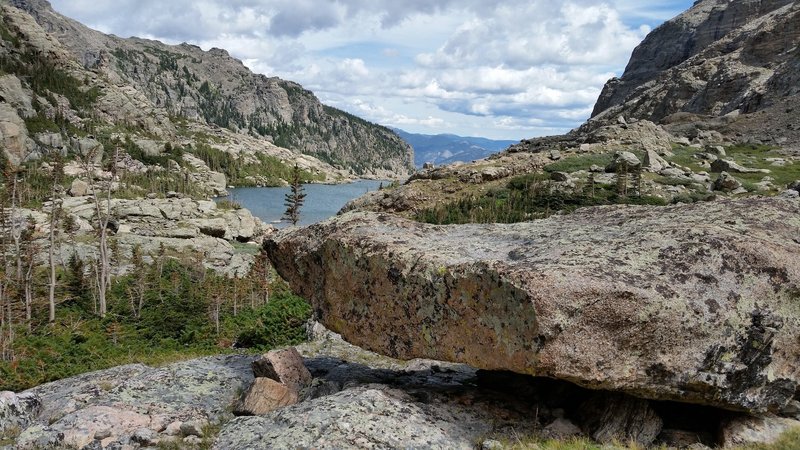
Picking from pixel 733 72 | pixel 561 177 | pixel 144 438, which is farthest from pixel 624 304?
pixel 733 72

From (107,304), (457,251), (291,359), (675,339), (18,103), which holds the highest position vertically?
(18,103)

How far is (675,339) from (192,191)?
152997 mm

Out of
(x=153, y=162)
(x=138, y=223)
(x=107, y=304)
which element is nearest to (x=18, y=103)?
(x=153, y=162)

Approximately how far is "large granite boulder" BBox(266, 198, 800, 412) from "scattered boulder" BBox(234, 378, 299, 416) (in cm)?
228

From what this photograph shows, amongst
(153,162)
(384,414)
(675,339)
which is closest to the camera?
(675,339)

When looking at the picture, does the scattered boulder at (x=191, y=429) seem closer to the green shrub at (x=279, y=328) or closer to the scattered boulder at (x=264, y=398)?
the scattered boulder at (x=264, y=398)

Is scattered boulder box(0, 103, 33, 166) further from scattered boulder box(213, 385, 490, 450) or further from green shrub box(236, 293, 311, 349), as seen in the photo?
scattered boulder box(213, 385, 490, 450)

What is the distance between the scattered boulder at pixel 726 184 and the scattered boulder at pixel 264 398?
5311cm

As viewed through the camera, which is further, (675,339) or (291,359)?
(291,359)

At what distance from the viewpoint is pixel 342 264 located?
1166 centimetres

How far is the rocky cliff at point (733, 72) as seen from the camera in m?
90.9

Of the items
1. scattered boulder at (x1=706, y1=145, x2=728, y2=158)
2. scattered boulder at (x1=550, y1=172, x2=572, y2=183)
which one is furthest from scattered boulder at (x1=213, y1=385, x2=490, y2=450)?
scattered boulder at (x1=706, y1=145, x2=728, y2=158)

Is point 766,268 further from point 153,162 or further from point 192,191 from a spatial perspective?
→ point 153,162

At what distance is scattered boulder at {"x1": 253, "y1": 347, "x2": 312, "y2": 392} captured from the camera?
38.2 feet
